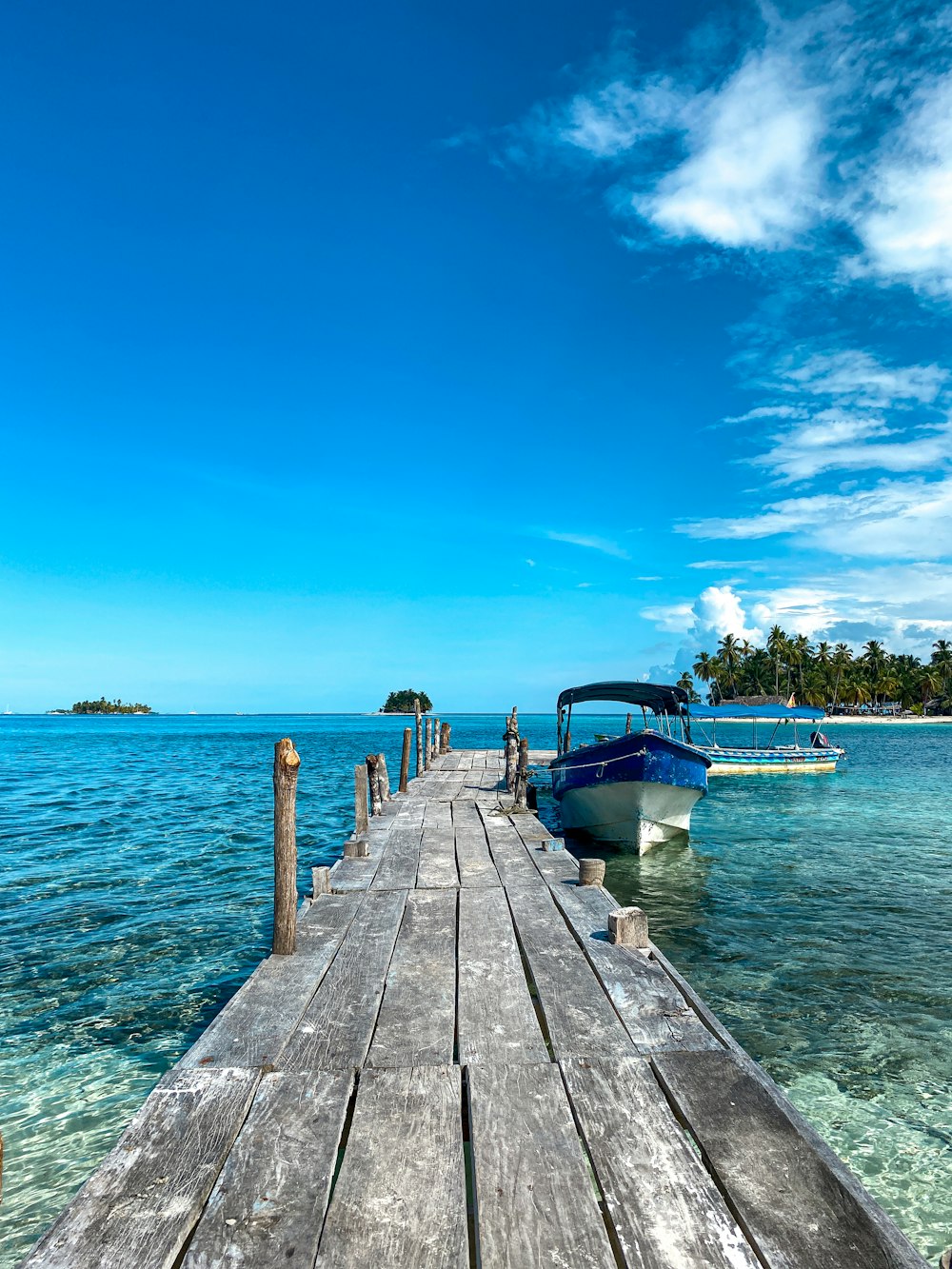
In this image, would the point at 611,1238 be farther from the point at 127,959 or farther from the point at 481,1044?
the point at 127,959

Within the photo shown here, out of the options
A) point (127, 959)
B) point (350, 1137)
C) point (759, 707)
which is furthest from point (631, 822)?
point (759, 707)

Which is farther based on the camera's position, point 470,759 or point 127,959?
point 470,759

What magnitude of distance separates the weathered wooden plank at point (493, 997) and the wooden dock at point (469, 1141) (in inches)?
1.0

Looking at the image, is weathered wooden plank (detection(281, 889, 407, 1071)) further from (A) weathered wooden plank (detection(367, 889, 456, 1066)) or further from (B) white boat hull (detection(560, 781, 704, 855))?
(B) white boat hull (detection(560, 781, 704, 855))

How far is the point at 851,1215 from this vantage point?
3236 millimetres

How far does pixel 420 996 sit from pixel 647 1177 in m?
2.63

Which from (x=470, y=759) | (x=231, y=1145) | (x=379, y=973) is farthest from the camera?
(x=470, y=759)

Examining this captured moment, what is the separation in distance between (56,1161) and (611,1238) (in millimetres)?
4550

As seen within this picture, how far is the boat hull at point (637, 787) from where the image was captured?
16438 mm

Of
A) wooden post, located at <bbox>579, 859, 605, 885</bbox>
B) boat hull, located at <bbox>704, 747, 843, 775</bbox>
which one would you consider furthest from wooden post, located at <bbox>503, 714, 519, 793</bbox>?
boat hull, located at <bbox>704, 747, 843, 775</bbox>

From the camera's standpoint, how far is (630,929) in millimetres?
6777

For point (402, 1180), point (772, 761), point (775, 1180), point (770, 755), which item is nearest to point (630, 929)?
point (775, 1180)

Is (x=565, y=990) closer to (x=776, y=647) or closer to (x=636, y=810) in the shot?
(x=636, y=810)

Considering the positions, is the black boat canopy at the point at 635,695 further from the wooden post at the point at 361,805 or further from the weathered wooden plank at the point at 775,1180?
the weathered wooden plank at the point at 775,1180
